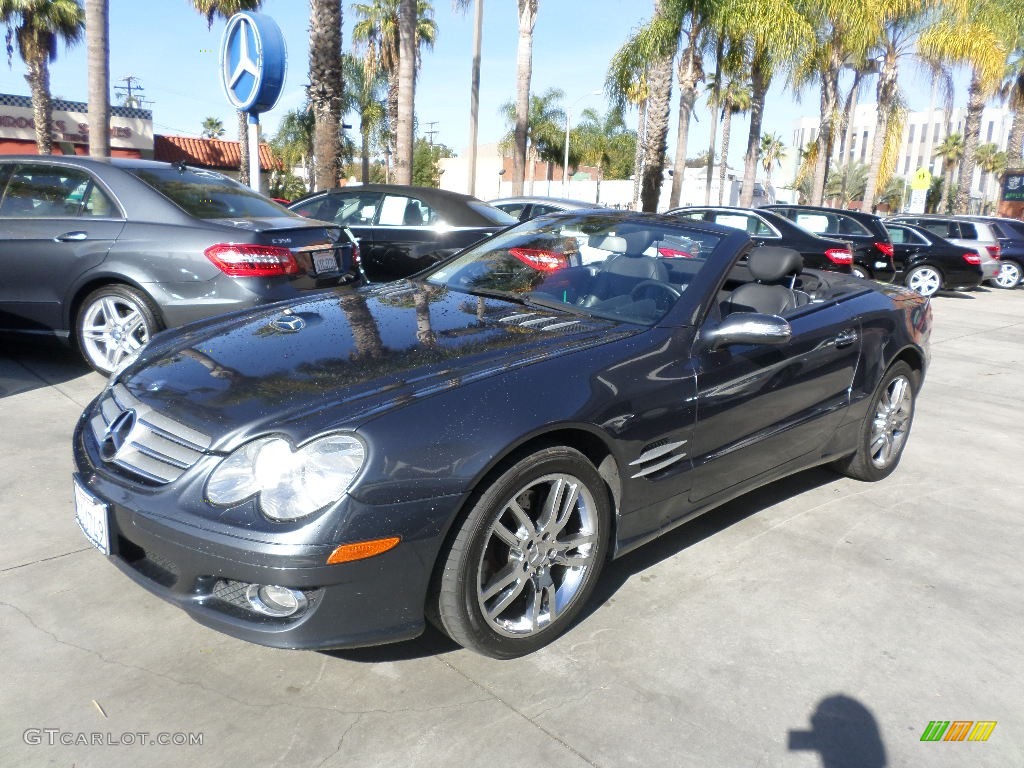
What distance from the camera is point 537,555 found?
2832 millimetres

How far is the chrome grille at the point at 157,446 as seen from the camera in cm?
253

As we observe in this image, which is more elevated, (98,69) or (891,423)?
(98,69)

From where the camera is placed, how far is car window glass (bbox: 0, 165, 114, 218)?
5.77 m

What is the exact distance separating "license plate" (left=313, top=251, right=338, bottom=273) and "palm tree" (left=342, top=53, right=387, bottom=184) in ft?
117

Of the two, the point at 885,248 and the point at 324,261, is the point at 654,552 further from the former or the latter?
the point at 885,248

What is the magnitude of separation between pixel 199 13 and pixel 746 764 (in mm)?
31038

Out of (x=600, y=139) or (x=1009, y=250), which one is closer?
(x=1009, y=250)

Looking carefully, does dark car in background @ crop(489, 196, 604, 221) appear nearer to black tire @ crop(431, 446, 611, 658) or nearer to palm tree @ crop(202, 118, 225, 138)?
black tire @ crop(431, 446, 611, 658)

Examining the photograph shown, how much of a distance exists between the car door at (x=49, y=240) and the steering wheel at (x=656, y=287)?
3701 mm

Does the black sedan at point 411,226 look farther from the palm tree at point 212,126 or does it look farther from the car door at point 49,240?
the palm tree at point 212,126

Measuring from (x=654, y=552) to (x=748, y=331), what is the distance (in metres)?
1.08

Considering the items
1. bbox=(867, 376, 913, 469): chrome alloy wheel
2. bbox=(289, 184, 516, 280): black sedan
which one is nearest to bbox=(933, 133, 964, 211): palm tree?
bbox=(289, 184, 516, 280): black sedan

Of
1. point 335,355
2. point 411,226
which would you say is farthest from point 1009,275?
point 335,355

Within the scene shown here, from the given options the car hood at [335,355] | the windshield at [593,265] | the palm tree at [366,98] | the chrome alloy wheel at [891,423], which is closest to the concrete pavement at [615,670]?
the chrome alloy wheel at [891,423]
